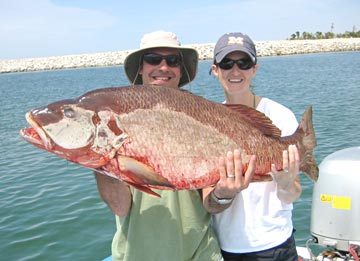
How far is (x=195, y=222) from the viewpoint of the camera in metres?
2.82

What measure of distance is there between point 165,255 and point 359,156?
265cm

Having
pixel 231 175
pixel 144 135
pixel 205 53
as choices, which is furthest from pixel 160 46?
pixel 205 53

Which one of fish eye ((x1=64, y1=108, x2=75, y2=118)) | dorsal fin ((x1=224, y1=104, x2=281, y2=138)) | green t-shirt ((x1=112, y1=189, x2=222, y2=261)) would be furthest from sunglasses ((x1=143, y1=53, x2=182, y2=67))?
green t-shirt ((x1=112, y1=189, x2=222, y2=261))

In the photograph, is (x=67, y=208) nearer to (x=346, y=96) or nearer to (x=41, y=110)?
(x=41, y=110)

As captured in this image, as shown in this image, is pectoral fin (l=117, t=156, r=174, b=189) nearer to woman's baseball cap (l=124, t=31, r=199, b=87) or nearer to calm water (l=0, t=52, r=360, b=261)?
woman's baseball cap (l=124, t=31, r=199, b=87)

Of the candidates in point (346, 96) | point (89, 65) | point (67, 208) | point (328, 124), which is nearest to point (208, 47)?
point (89, 65)

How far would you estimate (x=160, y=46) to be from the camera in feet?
9.95

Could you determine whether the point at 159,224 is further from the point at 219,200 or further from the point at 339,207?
the point at 339,207

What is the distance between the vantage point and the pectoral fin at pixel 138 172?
235 cm

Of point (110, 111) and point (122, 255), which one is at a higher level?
point (110, 111)

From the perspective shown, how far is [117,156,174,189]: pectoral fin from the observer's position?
2.35 m

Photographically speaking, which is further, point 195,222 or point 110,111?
point 195,222

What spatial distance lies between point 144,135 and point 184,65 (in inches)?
42.8

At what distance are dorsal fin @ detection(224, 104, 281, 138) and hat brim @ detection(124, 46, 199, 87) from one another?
2.27ft
